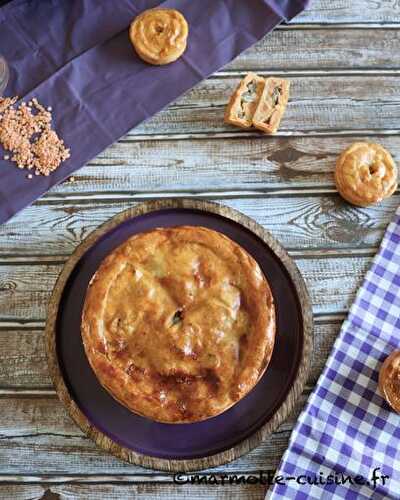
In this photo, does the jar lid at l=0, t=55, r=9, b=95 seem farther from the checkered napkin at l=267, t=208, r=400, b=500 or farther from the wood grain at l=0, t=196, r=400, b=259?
the checkered napkin at l=267, t=208, r=400, b=500

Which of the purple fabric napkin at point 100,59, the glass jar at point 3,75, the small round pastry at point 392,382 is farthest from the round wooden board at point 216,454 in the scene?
the glass jar at point 3,75

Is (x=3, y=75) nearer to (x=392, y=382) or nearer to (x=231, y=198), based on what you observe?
(x=231, y=198)

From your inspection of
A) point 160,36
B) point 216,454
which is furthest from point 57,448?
point 160,36

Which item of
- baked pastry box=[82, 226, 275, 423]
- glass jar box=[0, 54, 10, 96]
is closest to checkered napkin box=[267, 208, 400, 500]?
baked pastry box=[82, 226, 275, 423]

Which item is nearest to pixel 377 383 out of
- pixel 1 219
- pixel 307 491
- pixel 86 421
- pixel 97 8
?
pixel 307 491

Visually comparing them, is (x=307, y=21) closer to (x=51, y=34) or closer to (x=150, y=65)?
(x=150, y=65)

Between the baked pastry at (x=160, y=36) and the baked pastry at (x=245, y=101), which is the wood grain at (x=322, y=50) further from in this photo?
the baked pastry at (x=160, y=36)

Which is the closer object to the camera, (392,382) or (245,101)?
(392,382)
